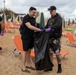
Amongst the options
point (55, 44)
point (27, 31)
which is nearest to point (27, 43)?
point (27, 31)

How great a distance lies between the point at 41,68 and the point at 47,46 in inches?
21.8

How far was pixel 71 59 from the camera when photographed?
8117 mm

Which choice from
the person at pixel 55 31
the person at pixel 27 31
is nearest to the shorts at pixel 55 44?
the person at pixel 55 31

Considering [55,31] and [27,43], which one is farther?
[27,43]

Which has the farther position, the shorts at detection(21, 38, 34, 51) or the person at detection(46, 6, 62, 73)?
the shorts at detection(21, 38, 34, 51)

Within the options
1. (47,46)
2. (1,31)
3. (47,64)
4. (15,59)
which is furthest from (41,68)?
(1,31)

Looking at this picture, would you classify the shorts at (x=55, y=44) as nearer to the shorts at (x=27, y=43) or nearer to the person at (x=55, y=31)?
the person at (x=55, y=31)

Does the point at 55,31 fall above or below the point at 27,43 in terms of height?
above

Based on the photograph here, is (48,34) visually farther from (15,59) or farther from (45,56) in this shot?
(15,59)

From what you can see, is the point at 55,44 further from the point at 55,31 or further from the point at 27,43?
the point at 27,43

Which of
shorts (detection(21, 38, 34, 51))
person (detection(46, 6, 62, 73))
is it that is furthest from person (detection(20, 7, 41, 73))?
person (detection(46, 6, 62, 73))

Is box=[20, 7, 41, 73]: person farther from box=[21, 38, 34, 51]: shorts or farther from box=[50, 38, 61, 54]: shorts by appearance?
box=[50, 38, 61, 54]: shorts

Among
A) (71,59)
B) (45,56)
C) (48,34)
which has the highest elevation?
(48,34)

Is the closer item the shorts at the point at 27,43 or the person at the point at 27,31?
the person at the point at 27,31
